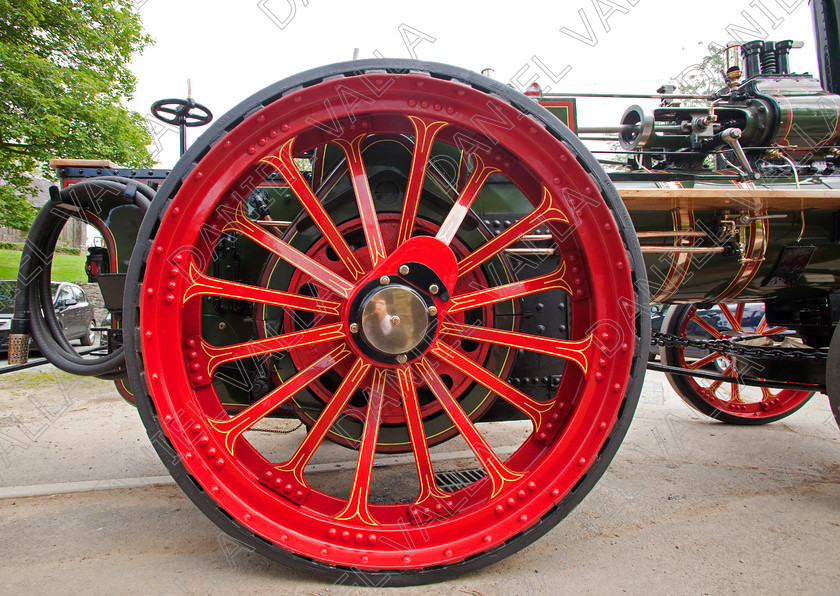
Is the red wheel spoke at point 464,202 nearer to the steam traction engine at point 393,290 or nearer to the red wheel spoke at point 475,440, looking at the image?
the steam traction engine at point 393,290

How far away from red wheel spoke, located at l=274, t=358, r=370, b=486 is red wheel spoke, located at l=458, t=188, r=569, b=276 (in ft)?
1.91

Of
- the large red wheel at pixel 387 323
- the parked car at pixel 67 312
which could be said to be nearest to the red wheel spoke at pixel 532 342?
the large red wheel at pixel 387 323

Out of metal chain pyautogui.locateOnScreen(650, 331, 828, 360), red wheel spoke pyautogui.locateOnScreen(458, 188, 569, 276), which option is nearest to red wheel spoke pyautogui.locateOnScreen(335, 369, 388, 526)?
red wheel spoke pyautogui.locateOnScreen(458, 188, 569, 276)

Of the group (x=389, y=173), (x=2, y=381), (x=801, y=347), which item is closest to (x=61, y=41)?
(x=2, y=381)

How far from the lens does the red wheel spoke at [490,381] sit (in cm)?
202

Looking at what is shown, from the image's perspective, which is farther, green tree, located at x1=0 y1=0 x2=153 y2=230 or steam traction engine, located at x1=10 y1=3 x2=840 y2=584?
green tree, located at x1=0 y1=0 x2=153 y2=230

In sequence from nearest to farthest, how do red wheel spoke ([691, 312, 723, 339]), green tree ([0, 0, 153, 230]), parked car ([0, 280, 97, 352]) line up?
red wheel spoke ([691, 312, 723, 339]) → parked car ([0, 280, 97, 352]) → green tree ([0, 0, 153, 230])

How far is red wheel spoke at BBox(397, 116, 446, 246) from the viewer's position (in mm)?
1990

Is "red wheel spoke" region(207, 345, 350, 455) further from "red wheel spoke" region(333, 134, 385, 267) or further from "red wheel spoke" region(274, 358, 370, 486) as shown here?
"red wheel spoke" region(333, 134, 385, 267)

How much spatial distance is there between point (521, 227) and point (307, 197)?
0.86 metres

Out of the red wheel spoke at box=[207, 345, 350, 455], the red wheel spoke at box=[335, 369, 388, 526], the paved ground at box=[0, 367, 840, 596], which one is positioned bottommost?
the paved ground at box=[0, 367, 840, 596]

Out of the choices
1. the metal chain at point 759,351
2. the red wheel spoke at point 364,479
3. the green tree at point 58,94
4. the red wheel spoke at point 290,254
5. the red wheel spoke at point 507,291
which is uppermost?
the green tree at point 58,94

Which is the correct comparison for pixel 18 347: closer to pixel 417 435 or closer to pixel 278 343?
pixel 278 343

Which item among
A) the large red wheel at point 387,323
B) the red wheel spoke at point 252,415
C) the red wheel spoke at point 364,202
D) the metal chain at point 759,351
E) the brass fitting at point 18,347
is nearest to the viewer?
the large red wheel at point 387,323
